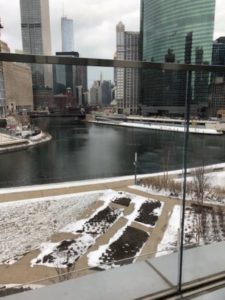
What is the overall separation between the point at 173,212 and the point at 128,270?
5.18 metres

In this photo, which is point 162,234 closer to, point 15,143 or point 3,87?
point 3,87

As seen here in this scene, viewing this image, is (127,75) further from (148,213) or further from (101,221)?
(148,213)

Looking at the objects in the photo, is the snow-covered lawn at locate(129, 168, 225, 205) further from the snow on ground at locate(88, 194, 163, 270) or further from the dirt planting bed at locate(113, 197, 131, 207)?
the dirt planting bed at locate(113, 197, 131, 207)

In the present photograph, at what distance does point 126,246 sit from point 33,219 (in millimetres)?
2476

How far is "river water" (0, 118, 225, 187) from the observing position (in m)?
11.7

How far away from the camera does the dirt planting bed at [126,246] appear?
433 cm

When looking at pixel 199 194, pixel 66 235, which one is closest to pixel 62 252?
pixel 66 235

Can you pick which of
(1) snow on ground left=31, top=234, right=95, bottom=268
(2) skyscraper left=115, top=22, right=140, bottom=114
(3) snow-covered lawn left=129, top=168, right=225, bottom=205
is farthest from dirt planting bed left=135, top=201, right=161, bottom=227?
(2) skyscraper left=115, top=22, right=140, bottom=114

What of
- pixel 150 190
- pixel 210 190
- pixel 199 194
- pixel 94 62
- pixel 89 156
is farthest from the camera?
pixel 89 156

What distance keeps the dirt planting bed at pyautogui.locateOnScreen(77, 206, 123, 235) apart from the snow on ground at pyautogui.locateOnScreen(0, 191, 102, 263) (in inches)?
19.5

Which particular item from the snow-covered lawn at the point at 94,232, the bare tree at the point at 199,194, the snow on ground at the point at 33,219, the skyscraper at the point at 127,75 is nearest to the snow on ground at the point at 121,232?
the snow-covered lawn at the point at 94,232

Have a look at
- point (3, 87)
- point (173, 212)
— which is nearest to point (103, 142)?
point (173, 212)

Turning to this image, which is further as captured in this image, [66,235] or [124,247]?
[66,235]

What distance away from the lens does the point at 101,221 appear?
5.84 m
